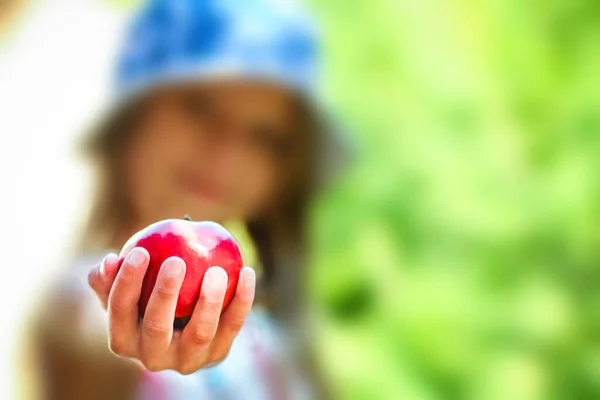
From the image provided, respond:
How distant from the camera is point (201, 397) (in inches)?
18.9

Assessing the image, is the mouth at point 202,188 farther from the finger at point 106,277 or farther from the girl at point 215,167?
the finger at point 106,277

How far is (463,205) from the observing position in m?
0.72

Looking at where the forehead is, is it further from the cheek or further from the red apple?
the red apple

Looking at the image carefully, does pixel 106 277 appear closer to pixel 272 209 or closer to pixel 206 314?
pixel 206 314

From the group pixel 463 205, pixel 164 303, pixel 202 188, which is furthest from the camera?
pixel 463 205

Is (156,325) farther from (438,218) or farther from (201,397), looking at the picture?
(438,218)

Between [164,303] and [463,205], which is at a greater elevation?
[164,303]

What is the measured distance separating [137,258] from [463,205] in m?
0.53

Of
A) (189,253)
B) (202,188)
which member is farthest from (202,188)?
(189,253)

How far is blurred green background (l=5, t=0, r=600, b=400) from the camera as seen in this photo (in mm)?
656

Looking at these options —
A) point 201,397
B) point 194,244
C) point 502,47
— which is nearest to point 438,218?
point 502,47

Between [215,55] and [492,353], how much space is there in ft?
1.27

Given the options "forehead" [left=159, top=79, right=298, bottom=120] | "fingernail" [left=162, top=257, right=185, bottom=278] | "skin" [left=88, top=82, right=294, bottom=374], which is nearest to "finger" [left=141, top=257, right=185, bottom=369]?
"fingernail" [left=162, top=257, right=185, bottom=278]

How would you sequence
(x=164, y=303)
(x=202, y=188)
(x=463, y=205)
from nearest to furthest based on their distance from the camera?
(x=164, y=303) → (x=202, y=188) → (x=463, y=205)
